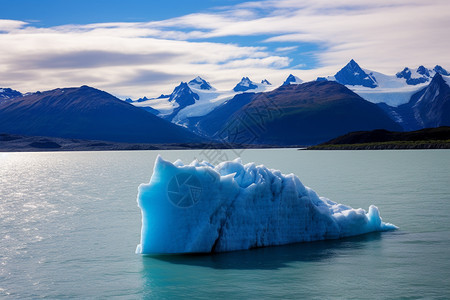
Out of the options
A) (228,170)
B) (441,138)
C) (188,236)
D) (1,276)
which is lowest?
(1,276)

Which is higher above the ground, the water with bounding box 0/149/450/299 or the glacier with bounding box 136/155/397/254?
the glacier with bounding box 136/155/397/254

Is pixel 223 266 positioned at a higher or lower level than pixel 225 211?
lower

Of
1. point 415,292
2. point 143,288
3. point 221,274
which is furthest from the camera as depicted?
point 221,274

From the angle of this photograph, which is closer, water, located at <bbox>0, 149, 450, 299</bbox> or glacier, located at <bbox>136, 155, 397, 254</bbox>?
water, located at <bbox>0, 149, 450, 299</bbox>

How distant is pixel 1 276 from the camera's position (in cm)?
1401

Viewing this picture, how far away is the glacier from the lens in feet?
52.4

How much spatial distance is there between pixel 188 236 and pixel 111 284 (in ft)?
11.7

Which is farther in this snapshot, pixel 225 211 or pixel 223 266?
pixel 225 211

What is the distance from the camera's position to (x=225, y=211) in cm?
1653

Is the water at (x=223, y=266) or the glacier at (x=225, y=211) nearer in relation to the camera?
the water at (x=223, y=266)

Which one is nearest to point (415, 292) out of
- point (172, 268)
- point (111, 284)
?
point (172, 268)

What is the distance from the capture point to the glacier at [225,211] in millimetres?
15969

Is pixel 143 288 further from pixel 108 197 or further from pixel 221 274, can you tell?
pixel 108 197

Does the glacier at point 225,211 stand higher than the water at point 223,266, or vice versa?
the glacier at point 225,211
